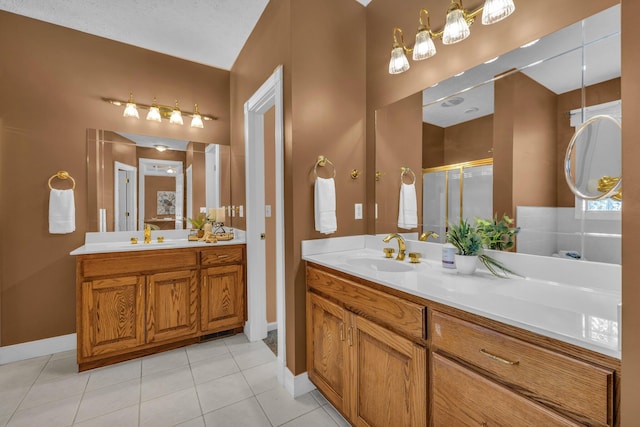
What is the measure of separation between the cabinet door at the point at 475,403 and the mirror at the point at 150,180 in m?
2.61

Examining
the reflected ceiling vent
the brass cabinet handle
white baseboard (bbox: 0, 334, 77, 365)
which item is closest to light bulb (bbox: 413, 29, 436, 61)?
the reflected ceiling vent

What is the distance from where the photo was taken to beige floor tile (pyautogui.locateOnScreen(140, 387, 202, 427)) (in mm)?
1554

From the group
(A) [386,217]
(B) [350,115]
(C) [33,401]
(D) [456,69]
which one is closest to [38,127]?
(C) [33,401]

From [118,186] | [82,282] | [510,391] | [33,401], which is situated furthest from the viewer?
[118,186]

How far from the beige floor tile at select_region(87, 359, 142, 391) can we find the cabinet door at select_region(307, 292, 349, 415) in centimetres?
132

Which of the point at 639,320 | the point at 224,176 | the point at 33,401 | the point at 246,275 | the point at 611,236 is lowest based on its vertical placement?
the point at 33,401

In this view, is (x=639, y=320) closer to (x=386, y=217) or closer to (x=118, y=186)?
(x=386, y=217)

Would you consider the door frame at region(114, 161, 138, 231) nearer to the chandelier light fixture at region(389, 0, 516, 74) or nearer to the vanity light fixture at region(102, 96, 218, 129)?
the vanity light fixture at region(102, 96, 218, 129)

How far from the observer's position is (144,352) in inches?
88.3

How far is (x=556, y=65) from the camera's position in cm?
115

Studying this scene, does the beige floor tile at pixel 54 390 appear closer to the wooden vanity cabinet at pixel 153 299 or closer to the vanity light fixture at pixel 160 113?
the wooden vanity cabinet at pixel 153 299

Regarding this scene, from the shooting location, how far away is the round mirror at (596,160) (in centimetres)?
99

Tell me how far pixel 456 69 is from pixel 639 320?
53.4 inches

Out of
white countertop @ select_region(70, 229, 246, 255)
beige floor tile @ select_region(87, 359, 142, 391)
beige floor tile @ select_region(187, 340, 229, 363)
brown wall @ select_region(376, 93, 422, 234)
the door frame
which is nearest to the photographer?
brown wall @ select_region(376, 93, 422, 234)
